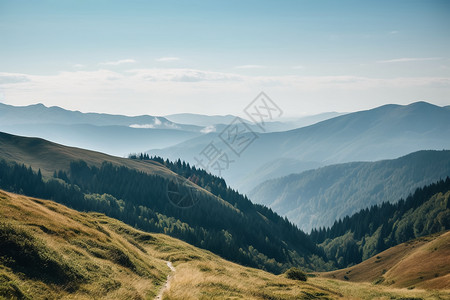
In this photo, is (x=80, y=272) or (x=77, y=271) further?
(x=80, y=272)

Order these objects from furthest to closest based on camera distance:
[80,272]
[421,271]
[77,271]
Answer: [421,271] → [80,272] → [77,271]

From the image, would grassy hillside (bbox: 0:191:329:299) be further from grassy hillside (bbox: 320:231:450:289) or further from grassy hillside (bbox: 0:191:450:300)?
grassy hillside (bbox: 320:231:450:289)

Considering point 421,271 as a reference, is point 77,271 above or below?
above

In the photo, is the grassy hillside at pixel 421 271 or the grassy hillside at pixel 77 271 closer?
the grassy hillside at pixel 77 271

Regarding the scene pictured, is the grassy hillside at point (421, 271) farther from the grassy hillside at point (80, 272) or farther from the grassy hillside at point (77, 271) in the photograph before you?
the grassy hillside at point (77, 271)

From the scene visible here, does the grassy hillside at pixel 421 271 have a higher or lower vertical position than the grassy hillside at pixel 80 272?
lower

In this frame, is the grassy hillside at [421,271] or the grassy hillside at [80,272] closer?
the grassy hillside at [80,272]

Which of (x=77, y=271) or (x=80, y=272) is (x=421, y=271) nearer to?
(x=80, y=272)

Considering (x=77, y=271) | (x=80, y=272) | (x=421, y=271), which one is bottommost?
(x=421, y=271)

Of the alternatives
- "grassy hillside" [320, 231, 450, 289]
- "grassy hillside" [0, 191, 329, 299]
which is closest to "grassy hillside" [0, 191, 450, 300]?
"grassy hillside" [0, 191, 329, 299]

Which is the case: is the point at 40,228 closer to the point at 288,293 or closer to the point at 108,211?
the point at 288,293

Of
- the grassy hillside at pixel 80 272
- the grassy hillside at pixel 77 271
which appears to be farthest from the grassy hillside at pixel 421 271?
the grassy hillside at pixel 77 271

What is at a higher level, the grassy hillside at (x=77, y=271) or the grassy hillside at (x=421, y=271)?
the grassy hillside at (x=77, y=271)

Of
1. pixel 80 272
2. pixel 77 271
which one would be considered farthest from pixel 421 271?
pixel 77 271
